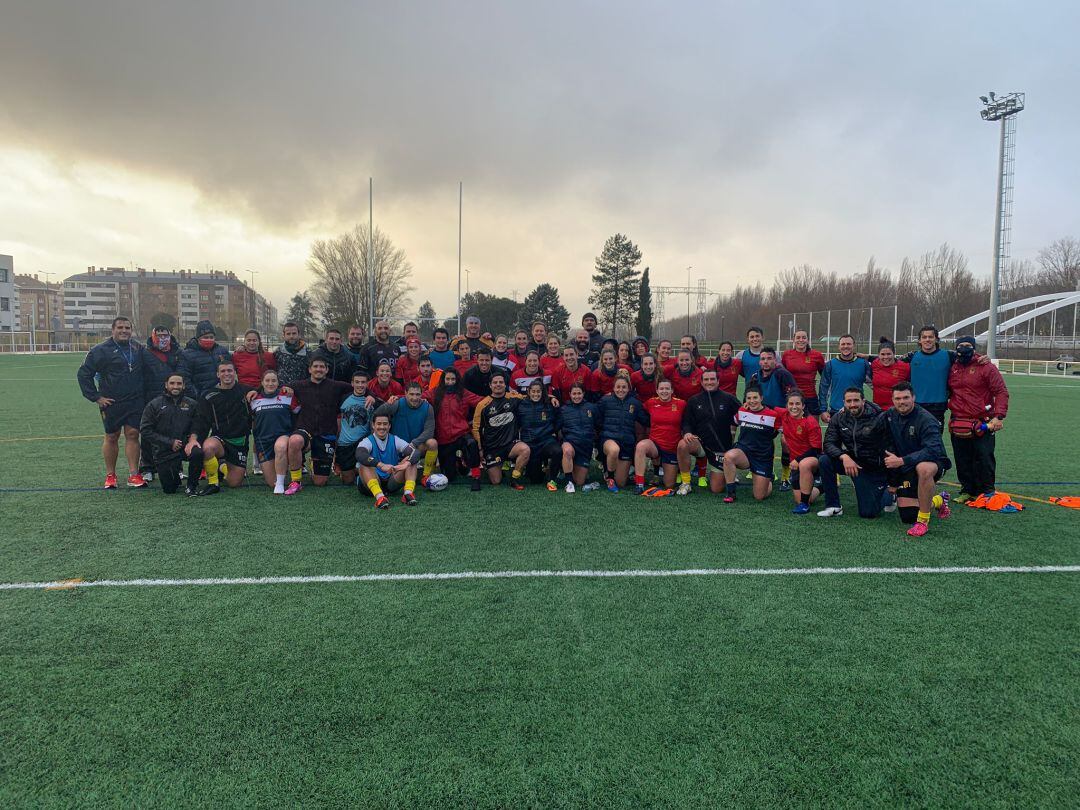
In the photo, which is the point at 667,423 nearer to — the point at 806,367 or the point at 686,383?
the point at 686,383

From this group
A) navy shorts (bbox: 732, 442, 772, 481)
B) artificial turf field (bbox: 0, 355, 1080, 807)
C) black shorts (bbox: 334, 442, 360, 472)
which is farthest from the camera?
black shorts (bbox: 334, 442, 360, 472)

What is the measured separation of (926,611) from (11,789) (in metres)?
4.39

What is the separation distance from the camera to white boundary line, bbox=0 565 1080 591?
4156mm

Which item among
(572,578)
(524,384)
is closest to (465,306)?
(524,384)

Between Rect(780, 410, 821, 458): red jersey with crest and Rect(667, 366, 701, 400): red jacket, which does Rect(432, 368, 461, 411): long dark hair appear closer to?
Rect(667, 366, 701, 400): red jacket

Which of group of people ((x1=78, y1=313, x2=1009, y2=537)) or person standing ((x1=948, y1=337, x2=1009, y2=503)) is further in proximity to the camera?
group of people ((x1=78, y1=313, x2=1009, y2=537))

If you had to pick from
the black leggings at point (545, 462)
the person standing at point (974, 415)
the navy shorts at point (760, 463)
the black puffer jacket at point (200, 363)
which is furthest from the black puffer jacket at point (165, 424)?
the person standing at point (974, 415)

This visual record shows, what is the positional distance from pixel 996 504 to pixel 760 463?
85.2 inches

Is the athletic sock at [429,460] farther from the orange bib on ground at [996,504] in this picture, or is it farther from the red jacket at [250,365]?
the orange bib on ground at [996,504]

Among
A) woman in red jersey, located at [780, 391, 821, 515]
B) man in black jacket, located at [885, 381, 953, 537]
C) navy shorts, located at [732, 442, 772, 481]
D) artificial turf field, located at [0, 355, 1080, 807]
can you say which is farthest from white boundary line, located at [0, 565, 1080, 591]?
navy shorts, located at [732, 442, 772, 481]

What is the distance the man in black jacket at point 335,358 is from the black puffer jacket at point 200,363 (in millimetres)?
1097

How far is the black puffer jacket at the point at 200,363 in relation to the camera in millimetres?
7551

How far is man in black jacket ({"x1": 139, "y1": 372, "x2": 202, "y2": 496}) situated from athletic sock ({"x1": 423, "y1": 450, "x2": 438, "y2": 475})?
2265 mm

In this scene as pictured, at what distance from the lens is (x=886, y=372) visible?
6.95 meters
